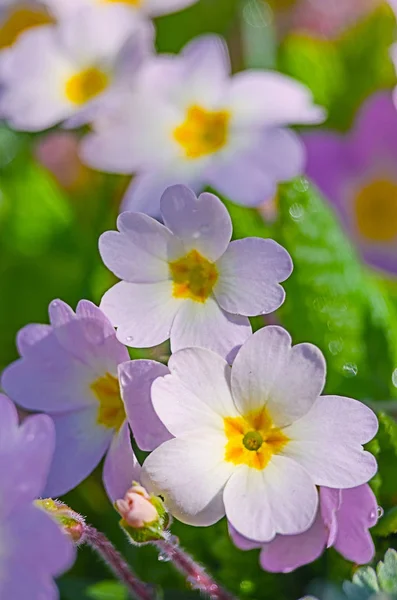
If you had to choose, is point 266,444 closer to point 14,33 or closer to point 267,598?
point 267,598

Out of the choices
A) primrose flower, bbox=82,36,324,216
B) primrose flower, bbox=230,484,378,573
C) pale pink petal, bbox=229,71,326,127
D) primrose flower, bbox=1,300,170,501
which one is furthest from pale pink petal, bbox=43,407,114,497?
pale pink petal, bbox=229,71,326,127

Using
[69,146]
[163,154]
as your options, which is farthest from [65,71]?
[69,146]

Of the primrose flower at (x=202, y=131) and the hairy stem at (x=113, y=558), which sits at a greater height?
the primrose flower at (x=202, y=131)

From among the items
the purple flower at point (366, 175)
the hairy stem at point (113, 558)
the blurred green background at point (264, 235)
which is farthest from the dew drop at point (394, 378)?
the purple flower at point (366, 175)

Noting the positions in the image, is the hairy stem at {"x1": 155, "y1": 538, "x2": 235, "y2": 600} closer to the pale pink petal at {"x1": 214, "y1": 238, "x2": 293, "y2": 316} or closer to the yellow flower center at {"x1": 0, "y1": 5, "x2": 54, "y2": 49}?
the pale pink petal at {"x1": 214, "y1": 238, "x2": 293, "y2": 316}

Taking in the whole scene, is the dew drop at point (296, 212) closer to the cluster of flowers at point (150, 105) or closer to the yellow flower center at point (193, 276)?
the cluster of flowers at point (150, 105)

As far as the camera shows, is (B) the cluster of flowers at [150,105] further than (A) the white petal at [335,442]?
Yes
